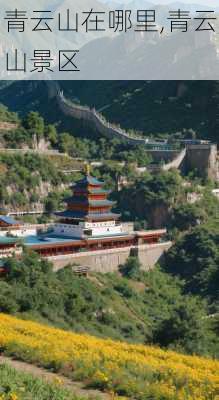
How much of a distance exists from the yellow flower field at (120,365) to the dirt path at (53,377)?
0.23m

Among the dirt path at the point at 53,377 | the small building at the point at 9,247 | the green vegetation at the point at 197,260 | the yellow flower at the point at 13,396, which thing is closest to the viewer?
the yellow flower at the point at 13,396

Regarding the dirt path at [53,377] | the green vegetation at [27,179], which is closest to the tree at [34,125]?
the green vegetation at [27,179]

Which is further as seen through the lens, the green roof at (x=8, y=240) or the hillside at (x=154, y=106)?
the hillside at (x=154, y=106)

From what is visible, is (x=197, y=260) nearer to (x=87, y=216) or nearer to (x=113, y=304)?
(x=87, y=216)

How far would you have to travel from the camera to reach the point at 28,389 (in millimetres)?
20125

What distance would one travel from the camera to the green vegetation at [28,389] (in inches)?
770

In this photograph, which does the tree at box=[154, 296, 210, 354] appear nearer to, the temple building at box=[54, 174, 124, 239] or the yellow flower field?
the yellow flower field

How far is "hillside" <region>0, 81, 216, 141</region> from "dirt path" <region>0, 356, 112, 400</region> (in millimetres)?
57735

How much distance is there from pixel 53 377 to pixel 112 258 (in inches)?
1233

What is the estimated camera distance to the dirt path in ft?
68.3

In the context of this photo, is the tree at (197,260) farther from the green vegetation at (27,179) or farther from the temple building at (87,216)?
the green vegetation at (27,179)

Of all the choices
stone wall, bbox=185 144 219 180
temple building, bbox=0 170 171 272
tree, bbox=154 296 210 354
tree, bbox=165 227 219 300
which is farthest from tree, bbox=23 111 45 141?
tree, bbox=154 296 210 354

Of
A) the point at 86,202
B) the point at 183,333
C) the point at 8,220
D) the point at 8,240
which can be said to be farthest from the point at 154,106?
the point at 183,333

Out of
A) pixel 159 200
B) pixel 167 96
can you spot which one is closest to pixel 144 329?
pixel 159 200
